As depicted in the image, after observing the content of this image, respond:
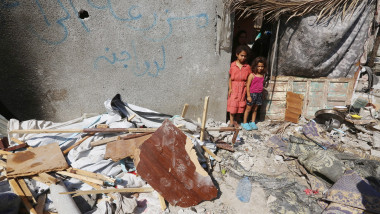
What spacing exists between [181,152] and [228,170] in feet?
3.47

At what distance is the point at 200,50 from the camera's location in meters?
3.78

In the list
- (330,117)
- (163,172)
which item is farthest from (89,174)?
(330,117)

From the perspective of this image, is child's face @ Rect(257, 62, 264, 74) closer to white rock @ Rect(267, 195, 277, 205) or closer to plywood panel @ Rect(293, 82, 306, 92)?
plywood panel @ Rect(293, 82, 306, 92)

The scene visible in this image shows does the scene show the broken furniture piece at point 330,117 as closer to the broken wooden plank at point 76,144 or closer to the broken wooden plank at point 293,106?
the broken wooden plank at point 293,106

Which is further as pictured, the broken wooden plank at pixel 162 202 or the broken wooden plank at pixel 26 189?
the broken wooden plank at pixel 162 202

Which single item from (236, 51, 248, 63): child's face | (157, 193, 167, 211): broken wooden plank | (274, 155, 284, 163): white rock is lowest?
(157, 193, 167, 211): broken wooden plank

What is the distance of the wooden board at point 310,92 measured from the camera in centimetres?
456

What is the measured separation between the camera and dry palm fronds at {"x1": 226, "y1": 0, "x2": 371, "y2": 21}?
3566mm

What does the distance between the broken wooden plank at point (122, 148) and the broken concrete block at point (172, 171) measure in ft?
0.90

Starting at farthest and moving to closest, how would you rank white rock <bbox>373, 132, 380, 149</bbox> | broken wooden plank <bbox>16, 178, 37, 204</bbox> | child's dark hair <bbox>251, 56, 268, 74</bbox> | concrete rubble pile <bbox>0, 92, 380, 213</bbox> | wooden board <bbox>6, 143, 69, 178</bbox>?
child's dark hair <bbox>251, 56, 268, 74</bbox>
white rock <bbox>373, 132, 380, 149</bbox>
wooden board <bbox>6, 143, 69, 178</bbox>
concrete rubble pile <bbox>0, 92, 380, 213</bbox>
broken wooden plank <bbox>16, 178, 37, 204</bbox>

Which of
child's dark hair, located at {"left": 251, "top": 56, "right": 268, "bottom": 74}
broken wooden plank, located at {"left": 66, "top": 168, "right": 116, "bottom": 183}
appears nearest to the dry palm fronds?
child's dark hair, located at {"left": 251, "top": 56, "right": 268, "bottom": 74}

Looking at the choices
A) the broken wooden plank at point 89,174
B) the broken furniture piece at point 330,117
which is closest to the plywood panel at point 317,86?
the broken furniture piece at point 330,117

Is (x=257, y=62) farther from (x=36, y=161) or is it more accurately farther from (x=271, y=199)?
(x=36, y=161)

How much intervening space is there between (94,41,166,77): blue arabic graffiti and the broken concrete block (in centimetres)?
149
